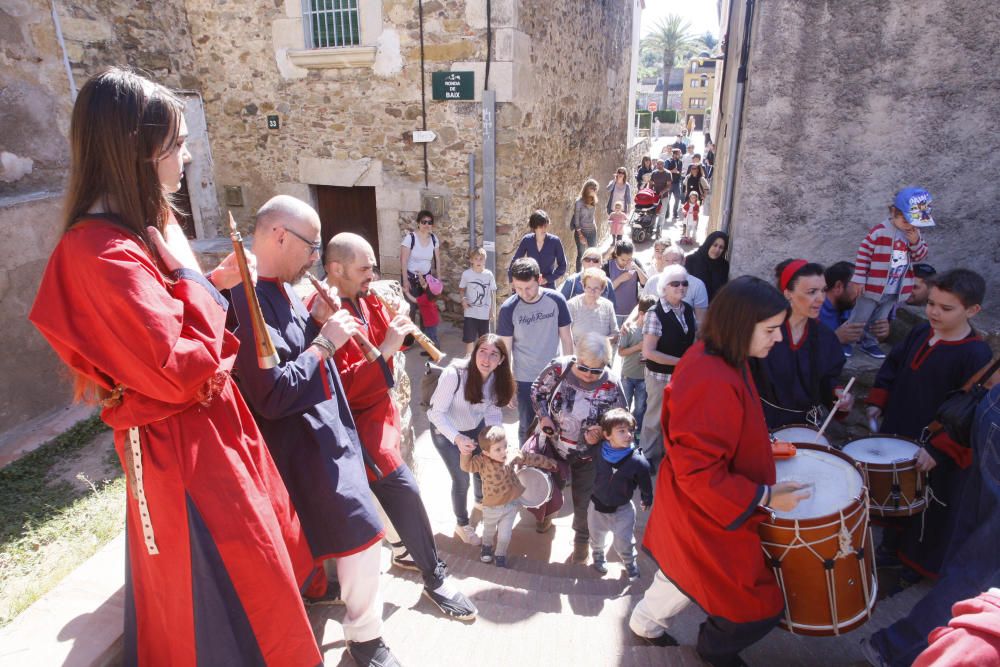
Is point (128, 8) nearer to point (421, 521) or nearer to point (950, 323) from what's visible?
point (421, 521)

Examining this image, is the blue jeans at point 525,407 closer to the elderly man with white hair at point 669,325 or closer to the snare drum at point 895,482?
the elderly man with white hair at point 669,325

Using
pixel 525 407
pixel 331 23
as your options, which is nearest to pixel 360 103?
pixel 331 23

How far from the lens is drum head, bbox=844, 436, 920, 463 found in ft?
9.59

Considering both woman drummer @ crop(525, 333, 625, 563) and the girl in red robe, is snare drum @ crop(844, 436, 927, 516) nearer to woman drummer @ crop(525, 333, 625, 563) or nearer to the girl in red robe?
woman drummer @ crop(525, 333, 625, 563)

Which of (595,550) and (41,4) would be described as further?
(41,4)

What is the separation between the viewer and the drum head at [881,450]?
9.59 ft

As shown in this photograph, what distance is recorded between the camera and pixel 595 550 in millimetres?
3840

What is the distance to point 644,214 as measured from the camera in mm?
12773

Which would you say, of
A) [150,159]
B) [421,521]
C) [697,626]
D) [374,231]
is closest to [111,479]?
[421,521]

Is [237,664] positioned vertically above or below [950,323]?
below

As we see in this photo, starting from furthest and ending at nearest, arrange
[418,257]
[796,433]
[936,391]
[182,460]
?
[418,257] → [936,391] → [796,433] → [182,460]

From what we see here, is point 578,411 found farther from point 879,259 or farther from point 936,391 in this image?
point 879,259

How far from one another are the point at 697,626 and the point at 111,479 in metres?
3.86

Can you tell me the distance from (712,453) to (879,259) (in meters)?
3.14
